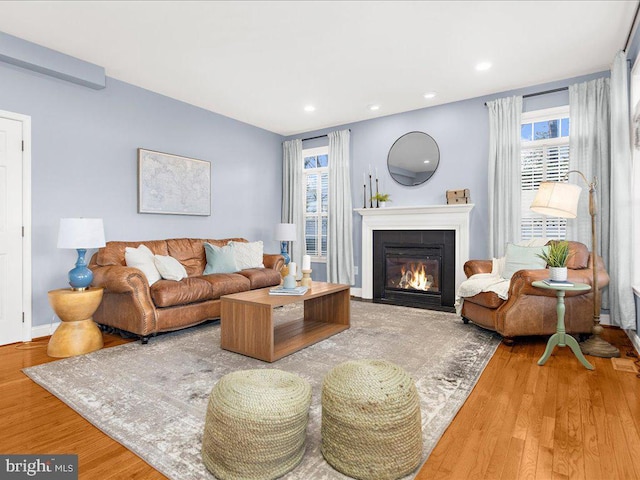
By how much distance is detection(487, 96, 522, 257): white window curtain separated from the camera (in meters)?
4.29

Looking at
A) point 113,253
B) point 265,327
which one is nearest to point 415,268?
point 265,327

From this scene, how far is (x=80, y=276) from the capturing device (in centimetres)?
315

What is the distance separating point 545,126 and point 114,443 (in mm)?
4961

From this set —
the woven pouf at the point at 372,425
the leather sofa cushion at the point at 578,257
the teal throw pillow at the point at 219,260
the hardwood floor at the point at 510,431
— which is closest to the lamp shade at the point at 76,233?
the hardwood floor at the point at 510,431

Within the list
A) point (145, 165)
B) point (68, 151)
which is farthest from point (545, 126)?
point (68, 151)

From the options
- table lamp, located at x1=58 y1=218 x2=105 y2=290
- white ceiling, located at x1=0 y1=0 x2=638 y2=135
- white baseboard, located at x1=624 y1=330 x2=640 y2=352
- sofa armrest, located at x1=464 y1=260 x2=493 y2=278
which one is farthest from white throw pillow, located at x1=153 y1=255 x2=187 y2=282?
white baseboard, located at x1=624 y1=330 x2=640 y2=352

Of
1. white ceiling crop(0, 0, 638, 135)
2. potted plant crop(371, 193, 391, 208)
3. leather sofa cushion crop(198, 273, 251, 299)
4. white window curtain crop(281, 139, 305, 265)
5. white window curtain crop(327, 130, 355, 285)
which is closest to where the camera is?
white ceiling crop(0, 0, 638, 135)

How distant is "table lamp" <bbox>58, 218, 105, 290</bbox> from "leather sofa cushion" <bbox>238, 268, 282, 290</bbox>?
1.66m

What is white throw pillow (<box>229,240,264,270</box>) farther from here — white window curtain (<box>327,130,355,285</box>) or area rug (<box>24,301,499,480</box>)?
white window curtain (<box>327,130,355,285</box>)

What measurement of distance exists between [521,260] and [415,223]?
1.62 m

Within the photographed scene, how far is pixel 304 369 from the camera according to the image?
263cm

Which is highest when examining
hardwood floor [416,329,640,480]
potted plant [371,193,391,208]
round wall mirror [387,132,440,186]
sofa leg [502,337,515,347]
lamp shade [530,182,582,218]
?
round wall mirror [387,132,440,186]

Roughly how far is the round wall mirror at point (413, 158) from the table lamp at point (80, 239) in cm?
383

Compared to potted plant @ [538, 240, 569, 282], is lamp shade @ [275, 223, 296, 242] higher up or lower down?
higher up
